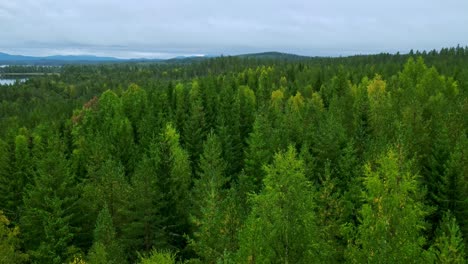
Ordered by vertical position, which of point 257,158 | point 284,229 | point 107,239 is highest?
point 284,229

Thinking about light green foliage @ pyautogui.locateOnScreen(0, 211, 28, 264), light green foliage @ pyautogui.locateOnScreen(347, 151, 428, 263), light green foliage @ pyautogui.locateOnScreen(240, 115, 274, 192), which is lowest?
light green foliage @ pyautogui.locateOnScreen(0, 211, 28, 264)

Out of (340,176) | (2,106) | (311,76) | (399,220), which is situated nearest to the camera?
(399,220)

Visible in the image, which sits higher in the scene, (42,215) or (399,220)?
(399,220)

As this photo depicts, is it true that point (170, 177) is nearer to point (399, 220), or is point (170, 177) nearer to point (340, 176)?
point (340, 176)

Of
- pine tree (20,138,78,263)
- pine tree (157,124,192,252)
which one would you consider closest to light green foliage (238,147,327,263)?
pine tree (157,124,192,252)

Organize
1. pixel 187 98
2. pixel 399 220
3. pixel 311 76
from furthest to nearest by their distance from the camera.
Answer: pixel 311 76 < pixel 187 98 < pixel 399 220

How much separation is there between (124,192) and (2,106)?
133m

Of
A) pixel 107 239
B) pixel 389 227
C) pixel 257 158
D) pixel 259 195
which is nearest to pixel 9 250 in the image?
pixel 107 239

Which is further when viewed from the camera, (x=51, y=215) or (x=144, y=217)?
(x=51, y=215)

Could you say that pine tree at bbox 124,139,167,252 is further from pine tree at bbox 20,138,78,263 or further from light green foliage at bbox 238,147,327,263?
light green foliage at bbox 238,147,327,263

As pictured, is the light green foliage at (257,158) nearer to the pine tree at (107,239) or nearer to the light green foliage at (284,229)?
the pine tree at (107,239)

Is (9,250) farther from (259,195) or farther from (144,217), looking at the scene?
(259,195)

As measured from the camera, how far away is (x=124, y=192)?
3259 cm

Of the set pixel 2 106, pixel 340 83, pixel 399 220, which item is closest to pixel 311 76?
pixel 340 83
